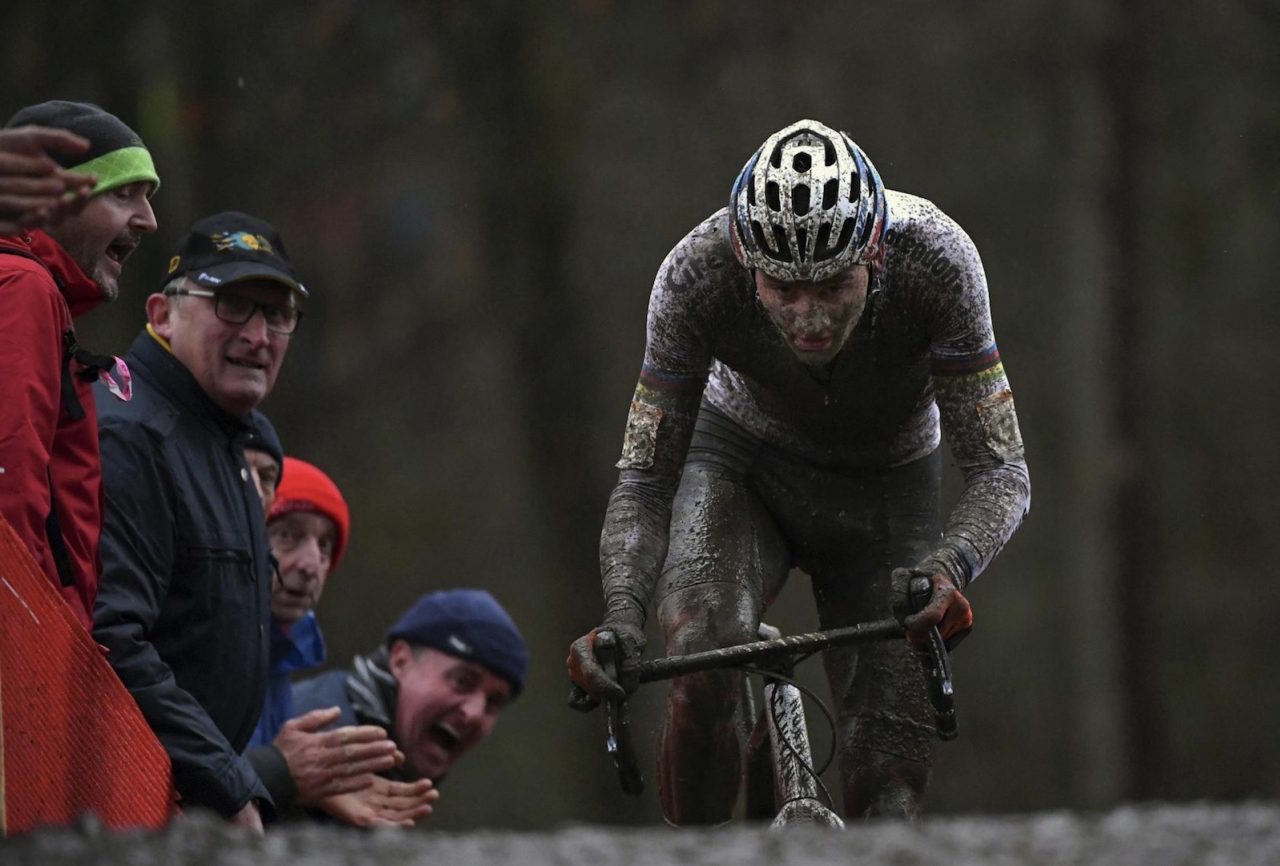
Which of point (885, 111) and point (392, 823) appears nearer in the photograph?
point (392, 823)

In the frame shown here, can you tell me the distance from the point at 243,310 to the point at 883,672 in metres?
2.35

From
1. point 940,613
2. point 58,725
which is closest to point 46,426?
point 58,725

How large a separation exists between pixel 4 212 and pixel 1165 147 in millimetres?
16340

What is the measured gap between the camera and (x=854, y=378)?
655cm

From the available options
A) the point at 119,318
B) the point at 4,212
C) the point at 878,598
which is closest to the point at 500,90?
the point at 119,318

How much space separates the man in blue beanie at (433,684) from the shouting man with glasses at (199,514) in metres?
1.29

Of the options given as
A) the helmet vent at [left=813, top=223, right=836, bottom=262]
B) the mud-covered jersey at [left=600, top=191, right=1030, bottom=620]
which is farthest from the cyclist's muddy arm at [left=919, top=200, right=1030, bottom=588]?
the helmet vent at [left=813, top=223, right=836, bottom=262]

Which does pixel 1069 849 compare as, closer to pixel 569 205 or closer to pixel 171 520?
pixel 171 520

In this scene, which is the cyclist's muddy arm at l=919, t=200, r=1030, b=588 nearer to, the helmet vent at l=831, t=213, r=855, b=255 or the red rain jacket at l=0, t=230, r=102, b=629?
the helmet vent at l=831, t=213, r=855, b=255

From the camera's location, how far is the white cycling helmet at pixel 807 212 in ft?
19.7

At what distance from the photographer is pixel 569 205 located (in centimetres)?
1555

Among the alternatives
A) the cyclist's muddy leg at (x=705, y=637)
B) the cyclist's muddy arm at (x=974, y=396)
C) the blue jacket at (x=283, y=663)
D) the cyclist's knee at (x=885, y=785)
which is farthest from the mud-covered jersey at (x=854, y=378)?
the blue jacket at (x=283, y=663)

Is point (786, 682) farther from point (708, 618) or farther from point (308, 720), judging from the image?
point (308, 720)

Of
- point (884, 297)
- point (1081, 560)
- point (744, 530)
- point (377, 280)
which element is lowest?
point (1081, 560)
